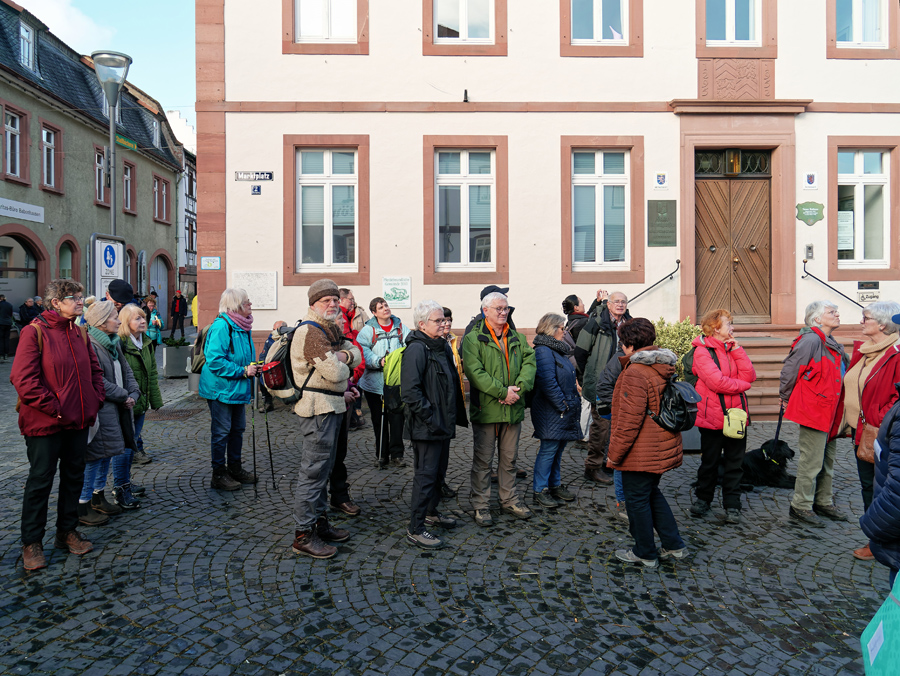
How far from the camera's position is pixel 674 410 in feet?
14.4

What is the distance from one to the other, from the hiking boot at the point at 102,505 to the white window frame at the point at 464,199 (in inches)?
278

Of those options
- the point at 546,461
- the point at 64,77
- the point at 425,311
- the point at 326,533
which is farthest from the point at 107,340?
the point at 64,77

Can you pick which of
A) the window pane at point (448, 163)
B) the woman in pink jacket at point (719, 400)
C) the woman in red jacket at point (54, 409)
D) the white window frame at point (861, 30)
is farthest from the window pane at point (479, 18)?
the woman in red jacket at point (54, 409)

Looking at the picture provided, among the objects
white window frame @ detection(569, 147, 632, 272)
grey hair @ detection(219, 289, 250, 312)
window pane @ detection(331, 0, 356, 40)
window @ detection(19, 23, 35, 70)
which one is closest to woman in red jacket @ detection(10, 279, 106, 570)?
grey hair @ detection(219, 289, 250, 312)

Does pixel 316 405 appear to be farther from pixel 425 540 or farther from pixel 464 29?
pixel 464 29

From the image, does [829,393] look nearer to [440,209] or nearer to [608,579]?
[608,579]

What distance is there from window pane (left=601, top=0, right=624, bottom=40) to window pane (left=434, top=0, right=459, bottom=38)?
258 centimetres

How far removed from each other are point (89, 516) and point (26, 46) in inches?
923

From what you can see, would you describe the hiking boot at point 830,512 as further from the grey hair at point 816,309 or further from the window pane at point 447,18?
the window pane at point 447,18

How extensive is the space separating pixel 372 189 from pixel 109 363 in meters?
6.69

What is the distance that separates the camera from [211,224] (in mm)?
11211

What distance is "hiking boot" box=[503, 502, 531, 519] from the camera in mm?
5410

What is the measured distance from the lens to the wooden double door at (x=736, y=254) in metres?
11.9

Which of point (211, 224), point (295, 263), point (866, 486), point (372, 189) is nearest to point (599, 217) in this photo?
point (372, 189)
